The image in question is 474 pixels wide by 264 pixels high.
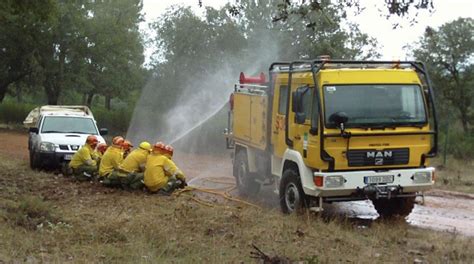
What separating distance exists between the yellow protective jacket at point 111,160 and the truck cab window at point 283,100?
12.0ft

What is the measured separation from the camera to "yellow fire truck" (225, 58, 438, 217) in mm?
9711

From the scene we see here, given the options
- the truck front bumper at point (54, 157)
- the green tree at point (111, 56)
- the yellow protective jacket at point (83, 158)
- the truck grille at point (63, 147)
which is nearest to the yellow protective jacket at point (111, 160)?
the yellow protective jacket at point (83, 158)

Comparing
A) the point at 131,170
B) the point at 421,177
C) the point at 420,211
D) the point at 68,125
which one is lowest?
the point at 420,211

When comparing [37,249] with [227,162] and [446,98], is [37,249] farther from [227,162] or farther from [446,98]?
[446,98]

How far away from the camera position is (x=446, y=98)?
102 ft

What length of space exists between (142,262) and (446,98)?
2723cm

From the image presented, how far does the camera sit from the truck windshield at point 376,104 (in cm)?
980

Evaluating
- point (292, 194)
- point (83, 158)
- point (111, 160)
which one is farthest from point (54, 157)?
point (292, 194)

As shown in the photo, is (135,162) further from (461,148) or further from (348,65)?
(461,148)

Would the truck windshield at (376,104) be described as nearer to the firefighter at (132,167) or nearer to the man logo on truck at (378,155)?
the man logo on truck at (378,155)

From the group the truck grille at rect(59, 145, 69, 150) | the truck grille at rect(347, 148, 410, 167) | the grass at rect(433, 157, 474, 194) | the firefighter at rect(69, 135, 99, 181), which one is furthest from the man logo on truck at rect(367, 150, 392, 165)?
the truck grille at rect(59, 145, 69, 150)

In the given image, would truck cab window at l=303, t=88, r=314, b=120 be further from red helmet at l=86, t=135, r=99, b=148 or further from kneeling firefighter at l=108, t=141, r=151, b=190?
red helmet at l=86, t=135, r=99, b=148

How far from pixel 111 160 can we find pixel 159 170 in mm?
1413

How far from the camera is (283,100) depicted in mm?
11383
